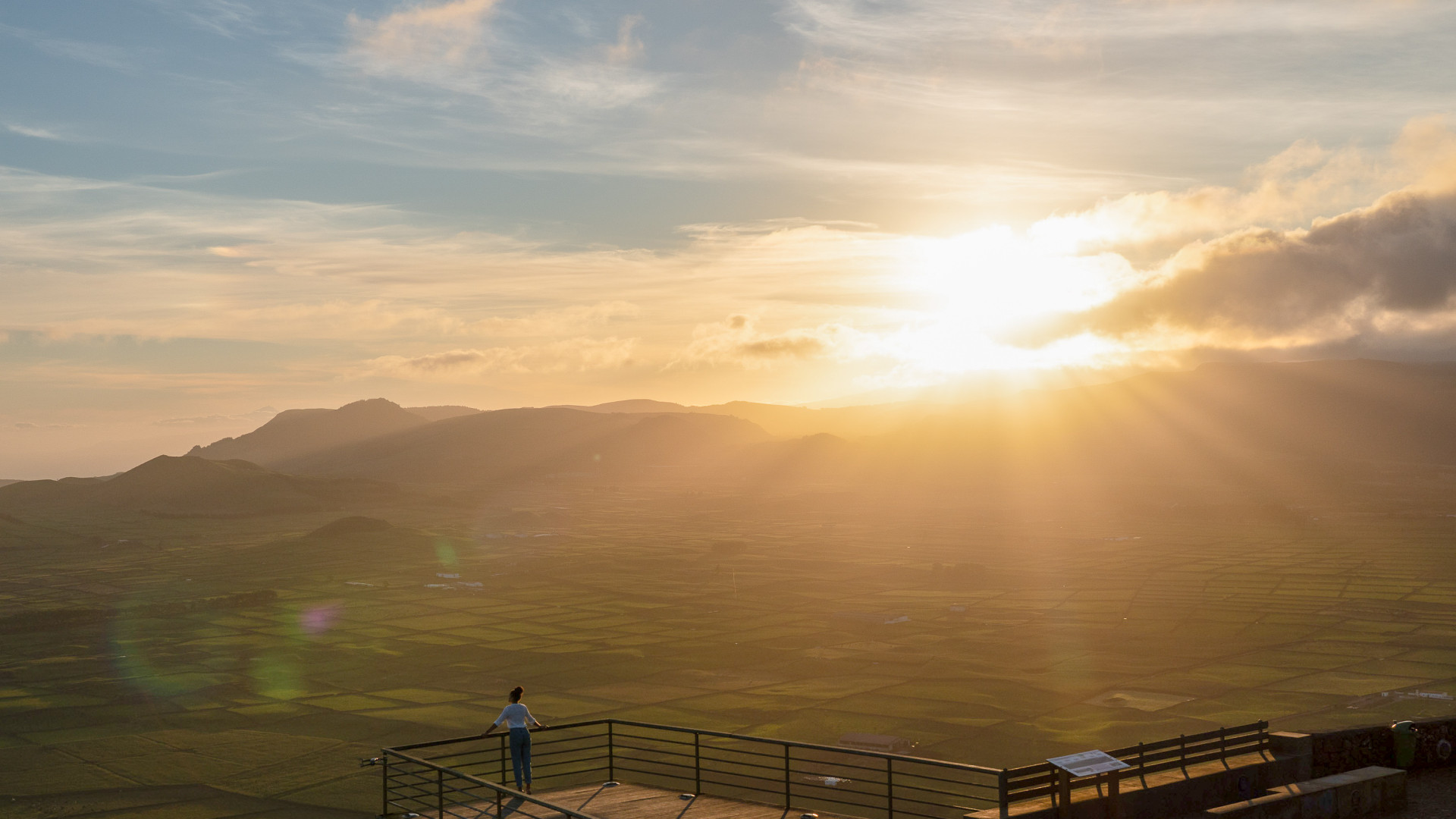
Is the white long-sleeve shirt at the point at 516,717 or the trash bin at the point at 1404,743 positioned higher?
the white long-sleeve shirt at the point at 516,717

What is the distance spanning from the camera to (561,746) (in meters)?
56.2

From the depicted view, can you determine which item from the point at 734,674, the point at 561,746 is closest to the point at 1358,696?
the point at 734,674

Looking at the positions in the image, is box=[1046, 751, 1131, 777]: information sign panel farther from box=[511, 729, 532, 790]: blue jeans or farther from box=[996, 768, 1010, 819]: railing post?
box=[511, 729, 532, 790]: blue jeans

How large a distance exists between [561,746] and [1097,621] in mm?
65270

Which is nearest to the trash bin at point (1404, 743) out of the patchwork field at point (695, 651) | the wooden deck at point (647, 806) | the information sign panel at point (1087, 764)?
the information sign panel at point (1087, 764)

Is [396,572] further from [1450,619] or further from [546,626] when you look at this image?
[1450,619]

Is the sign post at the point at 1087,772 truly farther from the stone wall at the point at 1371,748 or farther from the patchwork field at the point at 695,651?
the patchwork field at the point at 695,651

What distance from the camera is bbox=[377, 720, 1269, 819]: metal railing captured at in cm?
1894

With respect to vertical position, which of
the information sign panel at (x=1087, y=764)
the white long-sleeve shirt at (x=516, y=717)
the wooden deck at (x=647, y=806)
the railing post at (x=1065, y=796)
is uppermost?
the white long-sleeve shirt at (x=516, y=717)

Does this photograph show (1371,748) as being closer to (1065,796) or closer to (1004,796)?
(1065,796)

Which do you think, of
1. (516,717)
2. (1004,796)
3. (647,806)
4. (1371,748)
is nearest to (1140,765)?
(1004,796)

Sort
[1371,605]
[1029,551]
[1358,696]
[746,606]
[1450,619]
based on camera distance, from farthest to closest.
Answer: [1029,551] < [746,606] < [1371,605] < [1450,619] < [1358,696]

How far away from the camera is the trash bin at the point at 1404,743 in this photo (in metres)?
22.7

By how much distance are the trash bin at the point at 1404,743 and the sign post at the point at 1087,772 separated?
307 inches
